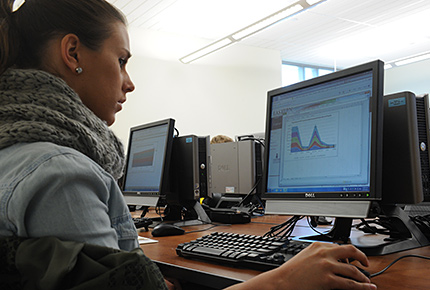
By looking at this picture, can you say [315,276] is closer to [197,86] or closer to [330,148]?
[330,148]

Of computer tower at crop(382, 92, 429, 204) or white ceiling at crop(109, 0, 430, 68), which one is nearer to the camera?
computer tower at crop(382, 92, 429, 204)

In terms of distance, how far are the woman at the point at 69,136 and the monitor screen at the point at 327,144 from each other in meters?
0.35

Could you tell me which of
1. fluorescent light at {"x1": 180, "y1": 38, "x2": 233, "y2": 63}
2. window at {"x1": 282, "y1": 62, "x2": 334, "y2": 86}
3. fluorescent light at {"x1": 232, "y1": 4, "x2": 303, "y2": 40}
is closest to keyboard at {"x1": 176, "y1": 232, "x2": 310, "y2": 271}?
fluorescent light at {"x1": 232, "y1": 4, "x2": 303, "y2": 40}

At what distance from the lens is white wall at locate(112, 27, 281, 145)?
612 cm

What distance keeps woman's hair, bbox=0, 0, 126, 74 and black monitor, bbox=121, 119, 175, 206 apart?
3.62 feet

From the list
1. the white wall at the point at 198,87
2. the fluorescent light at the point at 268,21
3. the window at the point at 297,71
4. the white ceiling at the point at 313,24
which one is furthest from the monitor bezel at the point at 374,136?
the window at the point at 297,71

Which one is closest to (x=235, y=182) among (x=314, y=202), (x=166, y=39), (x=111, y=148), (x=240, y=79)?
(x=314, y=202)

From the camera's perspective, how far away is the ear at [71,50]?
906mm

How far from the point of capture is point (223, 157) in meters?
2.77

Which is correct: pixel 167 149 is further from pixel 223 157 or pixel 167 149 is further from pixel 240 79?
pixel 240 79

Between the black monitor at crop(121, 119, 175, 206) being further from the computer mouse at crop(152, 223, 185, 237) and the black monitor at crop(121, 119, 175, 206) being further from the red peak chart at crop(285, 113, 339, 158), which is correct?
the red peak chart at crop(285, 113, 339, 158)

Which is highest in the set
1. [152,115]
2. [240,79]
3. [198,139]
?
[240,79]

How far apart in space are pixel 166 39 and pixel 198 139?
14.9ft

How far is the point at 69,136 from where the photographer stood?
73cm
